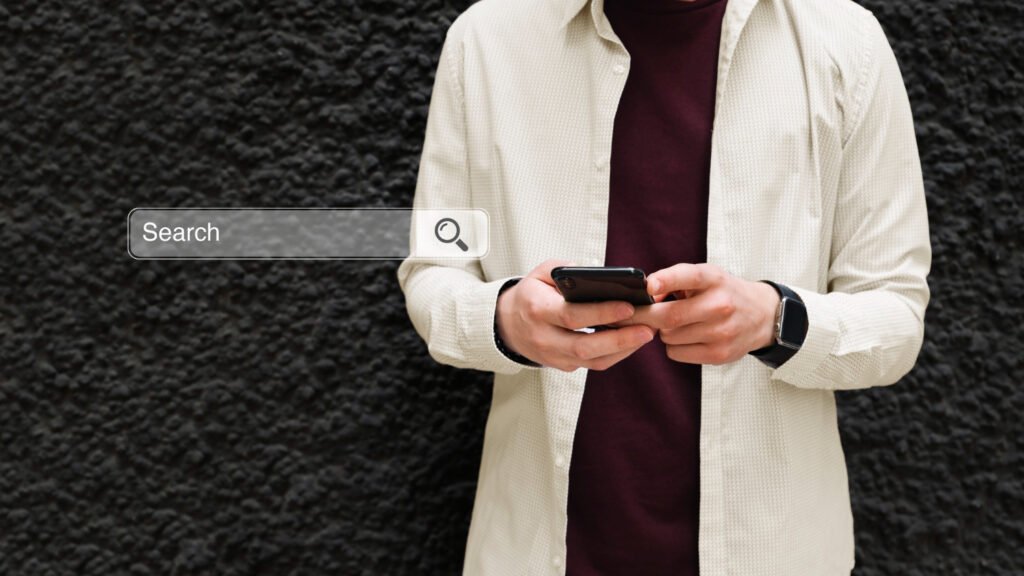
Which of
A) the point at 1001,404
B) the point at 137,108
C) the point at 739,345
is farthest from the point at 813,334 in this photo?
the point at 137,108

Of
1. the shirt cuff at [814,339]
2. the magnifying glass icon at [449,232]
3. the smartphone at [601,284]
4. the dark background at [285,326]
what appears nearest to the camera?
the smartphone at [601,284]

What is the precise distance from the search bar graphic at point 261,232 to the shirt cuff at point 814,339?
0.57 meters

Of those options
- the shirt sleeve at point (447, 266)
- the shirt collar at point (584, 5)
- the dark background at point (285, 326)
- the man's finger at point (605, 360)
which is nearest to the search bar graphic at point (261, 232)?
the dark background at point (285, 326)

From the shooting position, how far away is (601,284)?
0.65m

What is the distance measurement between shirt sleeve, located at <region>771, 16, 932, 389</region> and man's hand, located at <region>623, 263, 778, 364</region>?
0.08m

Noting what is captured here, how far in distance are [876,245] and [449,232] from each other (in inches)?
15.0

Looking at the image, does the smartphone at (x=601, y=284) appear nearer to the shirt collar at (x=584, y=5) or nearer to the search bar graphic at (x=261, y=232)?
the shirt collar at (x=584, y=5)

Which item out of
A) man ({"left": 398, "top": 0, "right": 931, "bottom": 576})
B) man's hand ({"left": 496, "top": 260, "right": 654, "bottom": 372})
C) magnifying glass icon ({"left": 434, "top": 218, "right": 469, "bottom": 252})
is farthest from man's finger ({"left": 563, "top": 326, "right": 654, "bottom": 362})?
magnifying glass icon ({"left": 434, "top": 218, "right": 469, "bottom": 252})

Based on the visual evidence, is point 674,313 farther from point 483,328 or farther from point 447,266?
point 447,266

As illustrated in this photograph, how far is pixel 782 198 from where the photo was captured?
816 millimetres

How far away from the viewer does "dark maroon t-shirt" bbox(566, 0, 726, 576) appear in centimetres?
82

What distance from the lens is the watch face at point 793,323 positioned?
72 centimetres

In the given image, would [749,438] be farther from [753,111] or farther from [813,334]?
[753,111]

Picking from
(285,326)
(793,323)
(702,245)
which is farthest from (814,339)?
(285,326)
